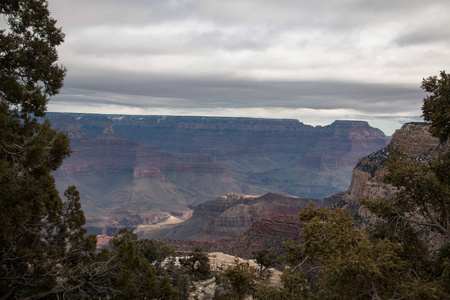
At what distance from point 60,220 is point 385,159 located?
4706cm

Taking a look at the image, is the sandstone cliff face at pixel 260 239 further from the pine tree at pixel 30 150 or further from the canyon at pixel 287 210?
the pine tree at pixel 30 150

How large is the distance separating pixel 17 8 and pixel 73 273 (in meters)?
12.8

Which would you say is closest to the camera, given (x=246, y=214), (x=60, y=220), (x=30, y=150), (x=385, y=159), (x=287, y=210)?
(x=30, y=150)

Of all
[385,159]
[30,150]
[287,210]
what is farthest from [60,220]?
[287,210]

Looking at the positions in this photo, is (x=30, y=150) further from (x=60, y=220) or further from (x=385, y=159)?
(x=385, y=159)

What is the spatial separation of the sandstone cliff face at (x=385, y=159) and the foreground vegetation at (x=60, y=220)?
36.6 m

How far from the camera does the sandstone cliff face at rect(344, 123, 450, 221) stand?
203 ft

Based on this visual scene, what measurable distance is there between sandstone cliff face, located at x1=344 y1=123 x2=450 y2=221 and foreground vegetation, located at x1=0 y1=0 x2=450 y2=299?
36637 millimetres

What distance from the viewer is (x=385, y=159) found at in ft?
182

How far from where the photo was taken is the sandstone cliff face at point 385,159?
6184 centimetres

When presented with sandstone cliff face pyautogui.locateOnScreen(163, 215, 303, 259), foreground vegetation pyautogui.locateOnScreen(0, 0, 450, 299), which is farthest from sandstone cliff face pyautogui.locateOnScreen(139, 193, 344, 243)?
foreground vegetation pyautogui.locateOnScreen(0, 0, 450, 299)

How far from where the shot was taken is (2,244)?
735 inches

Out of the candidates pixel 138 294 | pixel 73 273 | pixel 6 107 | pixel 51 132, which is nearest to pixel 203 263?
pixel 138 294

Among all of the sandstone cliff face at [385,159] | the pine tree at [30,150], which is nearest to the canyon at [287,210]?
the sandstone cliff face at [385,159]
